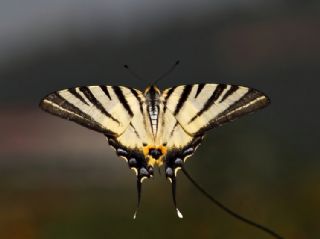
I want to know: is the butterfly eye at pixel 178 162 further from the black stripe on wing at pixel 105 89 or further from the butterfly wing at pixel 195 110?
the black stripe on wing at pixel 105 89

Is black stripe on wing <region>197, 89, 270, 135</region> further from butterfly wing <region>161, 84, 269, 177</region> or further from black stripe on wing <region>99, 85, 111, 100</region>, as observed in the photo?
black stripe on wing <region>99, 85, 111, 100</region>

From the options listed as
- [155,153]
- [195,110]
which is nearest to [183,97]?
[195,110]

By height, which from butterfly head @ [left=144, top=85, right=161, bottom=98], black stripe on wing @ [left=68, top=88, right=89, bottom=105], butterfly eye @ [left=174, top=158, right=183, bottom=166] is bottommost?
butterfly eye @ [left=174, top=158, right=183, bottom=166]

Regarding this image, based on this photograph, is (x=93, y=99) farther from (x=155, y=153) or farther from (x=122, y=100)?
(x=155, y=153)

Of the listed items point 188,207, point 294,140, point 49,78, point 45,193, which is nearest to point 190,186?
point 188,207

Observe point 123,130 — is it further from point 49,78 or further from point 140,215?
point 49,78

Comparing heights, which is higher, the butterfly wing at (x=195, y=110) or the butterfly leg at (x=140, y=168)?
the butterfly wing at (x=195, y=110)

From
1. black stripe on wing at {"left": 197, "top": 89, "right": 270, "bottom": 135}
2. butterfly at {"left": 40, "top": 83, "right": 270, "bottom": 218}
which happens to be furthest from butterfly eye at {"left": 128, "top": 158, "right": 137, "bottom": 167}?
black stripe on wing at {"left": 197, "top": 89, "right": 270, "bottom": 135}

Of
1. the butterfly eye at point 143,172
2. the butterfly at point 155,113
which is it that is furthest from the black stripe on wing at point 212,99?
the butterfly eye at point 143,172

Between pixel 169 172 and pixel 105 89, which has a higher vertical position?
pixel 105 89
